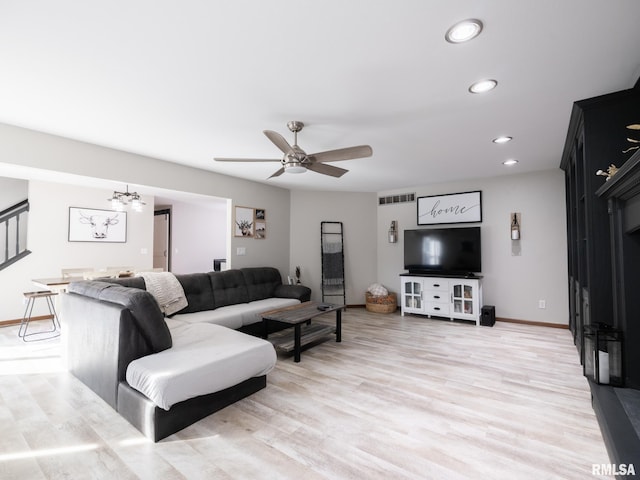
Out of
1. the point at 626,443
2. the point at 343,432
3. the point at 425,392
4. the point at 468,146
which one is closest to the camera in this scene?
the point at 626,443

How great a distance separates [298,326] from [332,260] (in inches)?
114

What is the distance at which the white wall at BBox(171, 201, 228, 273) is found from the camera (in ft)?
24.3

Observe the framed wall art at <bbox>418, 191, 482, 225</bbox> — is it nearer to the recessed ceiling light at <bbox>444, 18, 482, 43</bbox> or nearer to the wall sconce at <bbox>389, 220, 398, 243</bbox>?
the wall sconce at <bbox>389, 220, 398, 243</bbox>

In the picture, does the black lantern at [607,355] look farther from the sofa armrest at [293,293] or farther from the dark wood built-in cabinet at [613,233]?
the sofa armrest at [293,293]

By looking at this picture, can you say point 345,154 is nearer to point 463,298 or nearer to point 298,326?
point 298,326

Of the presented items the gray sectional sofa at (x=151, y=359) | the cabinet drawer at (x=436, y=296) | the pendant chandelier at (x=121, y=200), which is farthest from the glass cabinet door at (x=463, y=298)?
the pendant chandelier at (x=121, y=200)

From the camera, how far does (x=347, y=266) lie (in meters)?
6.18

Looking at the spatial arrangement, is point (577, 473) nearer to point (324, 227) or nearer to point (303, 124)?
point (303, 124)

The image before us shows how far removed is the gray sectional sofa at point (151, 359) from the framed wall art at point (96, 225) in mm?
2910

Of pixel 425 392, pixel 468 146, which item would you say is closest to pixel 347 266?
pixel 468 146

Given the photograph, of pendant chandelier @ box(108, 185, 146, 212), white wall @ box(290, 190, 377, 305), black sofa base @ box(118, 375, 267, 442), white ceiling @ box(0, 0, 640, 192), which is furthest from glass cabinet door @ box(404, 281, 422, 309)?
pendant chandelier @ box(108, 185, 146, 212)

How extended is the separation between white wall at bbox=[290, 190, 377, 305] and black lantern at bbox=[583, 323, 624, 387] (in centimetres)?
414

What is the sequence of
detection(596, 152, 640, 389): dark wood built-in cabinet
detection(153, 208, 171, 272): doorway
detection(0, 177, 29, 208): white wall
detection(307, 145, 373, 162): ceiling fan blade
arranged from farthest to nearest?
detection(153, 208, 171, 272): doorway
detection(0, 177, 29, 208): white wall
detection(307, 145, 373, 162): ceiling fan blade
detection(596, 152, 640, 389): dark wood built-in cabinet

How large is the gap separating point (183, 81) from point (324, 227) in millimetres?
4204
